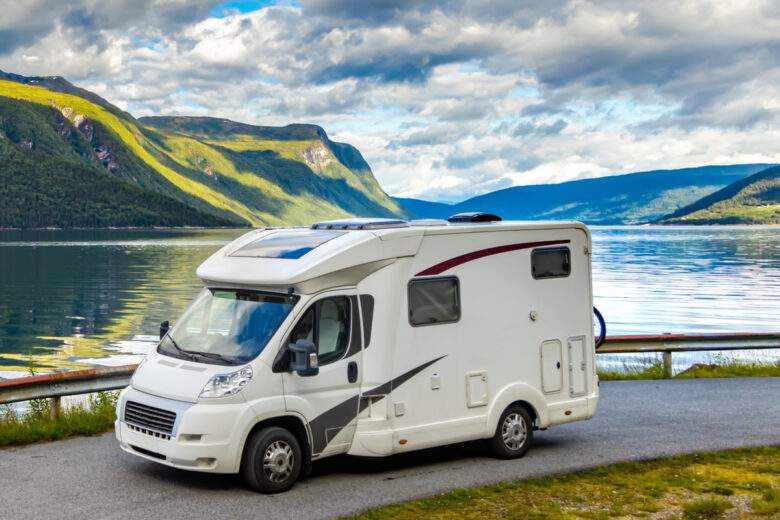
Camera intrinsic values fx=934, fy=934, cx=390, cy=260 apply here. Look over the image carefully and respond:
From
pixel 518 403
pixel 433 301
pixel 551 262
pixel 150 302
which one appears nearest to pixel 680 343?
pixel 551 262

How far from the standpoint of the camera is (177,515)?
8.45 metres

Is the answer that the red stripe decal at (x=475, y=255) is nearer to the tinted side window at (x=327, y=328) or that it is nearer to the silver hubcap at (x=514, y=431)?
the tinted side window at (x=327, y=328)

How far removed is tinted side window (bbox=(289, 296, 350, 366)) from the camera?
31.3ft

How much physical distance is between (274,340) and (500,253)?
3.16m

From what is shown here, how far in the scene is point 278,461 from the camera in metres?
9.29

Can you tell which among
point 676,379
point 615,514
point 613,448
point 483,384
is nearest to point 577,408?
point 613,448

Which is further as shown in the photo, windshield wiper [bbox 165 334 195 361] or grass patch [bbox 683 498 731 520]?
windshield wiper [bbox 165 334 195 361]

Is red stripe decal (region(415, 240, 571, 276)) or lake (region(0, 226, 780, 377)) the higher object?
red stripe decal (region(415, 240, 571, 276))

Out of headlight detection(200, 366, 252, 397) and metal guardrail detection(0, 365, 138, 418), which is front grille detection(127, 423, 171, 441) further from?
metal guardrail detection(0, 365, 138, 418)

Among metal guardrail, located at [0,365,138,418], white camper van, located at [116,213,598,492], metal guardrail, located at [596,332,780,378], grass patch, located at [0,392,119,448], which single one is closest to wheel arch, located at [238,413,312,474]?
white camper van, located at [116,213,598,492]

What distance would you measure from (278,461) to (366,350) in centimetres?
149

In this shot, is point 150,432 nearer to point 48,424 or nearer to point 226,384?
point 226,384

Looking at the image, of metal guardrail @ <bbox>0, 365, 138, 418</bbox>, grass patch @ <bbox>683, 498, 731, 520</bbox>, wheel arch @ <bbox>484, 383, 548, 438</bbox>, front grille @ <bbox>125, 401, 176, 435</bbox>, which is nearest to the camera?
grass patch @ <bbox>683, 498, 731, 520</bbox>

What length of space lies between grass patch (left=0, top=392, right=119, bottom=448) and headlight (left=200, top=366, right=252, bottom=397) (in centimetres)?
374
